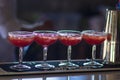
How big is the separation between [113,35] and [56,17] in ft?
0.83

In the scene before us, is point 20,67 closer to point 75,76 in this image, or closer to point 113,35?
point 75,76

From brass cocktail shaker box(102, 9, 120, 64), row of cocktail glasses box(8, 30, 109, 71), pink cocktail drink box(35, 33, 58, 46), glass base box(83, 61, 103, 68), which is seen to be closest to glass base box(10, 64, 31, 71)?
row of cocktail glasses box(8, 30, 109, 71)

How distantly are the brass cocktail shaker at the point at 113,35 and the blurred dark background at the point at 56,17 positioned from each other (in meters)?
0.09

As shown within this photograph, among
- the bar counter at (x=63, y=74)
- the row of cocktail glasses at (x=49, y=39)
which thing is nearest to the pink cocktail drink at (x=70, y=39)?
the row of cocktail glasses at (x=49, y=39)

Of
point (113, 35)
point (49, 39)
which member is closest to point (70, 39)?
point (49, 39)

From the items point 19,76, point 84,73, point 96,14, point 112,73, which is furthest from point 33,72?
point 96,14

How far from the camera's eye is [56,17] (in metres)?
1.48

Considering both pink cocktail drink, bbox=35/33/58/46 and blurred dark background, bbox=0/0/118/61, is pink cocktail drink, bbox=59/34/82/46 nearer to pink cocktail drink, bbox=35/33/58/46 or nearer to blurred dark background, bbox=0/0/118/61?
pink cocktail drink, bbox=35/33/58/46

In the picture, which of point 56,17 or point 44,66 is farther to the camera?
point 56,17

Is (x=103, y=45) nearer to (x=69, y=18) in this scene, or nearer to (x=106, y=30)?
(x=106, y=30)

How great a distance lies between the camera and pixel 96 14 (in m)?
1.52

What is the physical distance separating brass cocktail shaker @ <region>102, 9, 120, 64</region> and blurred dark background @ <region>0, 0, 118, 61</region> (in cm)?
9

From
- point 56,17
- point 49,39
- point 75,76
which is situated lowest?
point 75,76

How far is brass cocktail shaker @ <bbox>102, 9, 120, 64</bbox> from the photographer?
1.43m
